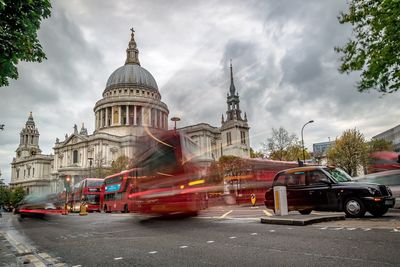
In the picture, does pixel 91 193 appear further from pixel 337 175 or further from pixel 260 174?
pixel 337 175

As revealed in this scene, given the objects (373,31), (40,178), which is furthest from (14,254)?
(40,178)

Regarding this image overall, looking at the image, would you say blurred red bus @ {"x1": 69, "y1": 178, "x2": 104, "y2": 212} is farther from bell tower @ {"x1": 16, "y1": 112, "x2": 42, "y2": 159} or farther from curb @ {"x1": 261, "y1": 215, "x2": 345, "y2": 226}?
bell tower @ {"x1": 16, "y1": 112, "x2": 42, "y2": 159}

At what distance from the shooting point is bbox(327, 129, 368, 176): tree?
4806 centimetres

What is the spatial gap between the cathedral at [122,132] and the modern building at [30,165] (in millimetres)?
357

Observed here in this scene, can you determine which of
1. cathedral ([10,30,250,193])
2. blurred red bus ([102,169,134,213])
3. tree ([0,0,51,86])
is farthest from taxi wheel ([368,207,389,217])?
cathedral ([10,30,250,193])

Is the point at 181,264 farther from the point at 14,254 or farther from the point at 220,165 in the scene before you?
the point at 220,165

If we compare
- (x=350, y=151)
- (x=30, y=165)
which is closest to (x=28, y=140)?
(x=30, y=165)

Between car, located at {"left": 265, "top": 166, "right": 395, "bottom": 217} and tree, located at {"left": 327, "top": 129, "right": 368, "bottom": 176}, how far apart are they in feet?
135

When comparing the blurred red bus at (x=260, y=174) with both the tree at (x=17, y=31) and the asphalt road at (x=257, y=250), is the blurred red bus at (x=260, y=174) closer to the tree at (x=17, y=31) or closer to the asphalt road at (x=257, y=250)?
the asphalt road at (x=257, y=250)

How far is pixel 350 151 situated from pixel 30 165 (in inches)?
4538

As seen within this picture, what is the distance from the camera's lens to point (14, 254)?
6.50 meters

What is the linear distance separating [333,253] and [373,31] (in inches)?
452

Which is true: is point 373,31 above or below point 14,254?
above

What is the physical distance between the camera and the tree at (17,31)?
632 centimetres
